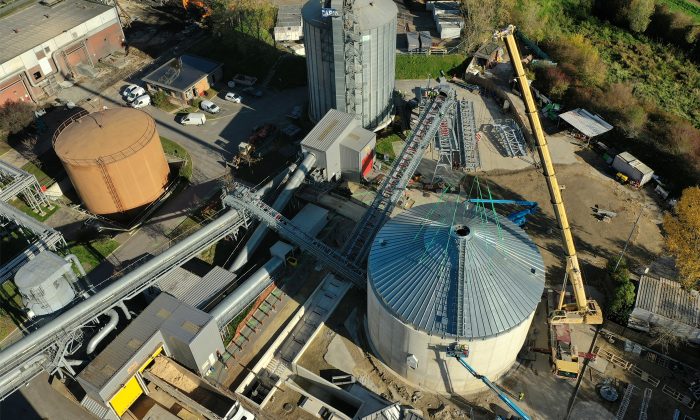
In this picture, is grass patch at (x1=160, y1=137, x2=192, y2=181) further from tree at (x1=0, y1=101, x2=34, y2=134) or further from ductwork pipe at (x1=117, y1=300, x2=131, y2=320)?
ductwork pipe at (x1=117, y1=300, x2=131, y2=320)

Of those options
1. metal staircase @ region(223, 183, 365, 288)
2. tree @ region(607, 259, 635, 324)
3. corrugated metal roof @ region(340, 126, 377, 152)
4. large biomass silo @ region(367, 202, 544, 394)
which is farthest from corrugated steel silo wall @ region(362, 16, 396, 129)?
tree @ region(607, 259, 635, 324)

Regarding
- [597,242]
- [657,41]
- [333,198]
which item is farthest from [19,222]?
[657,41]

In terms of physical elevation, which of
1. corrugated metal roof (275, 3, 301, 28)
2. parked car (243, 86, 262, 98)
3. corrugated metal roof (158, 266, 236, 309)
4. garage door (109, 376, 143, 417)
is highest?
corrugated metal roof (275, 3, 301, 28)

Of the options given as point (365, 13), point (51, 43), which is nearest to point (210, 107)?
point (51, 43)

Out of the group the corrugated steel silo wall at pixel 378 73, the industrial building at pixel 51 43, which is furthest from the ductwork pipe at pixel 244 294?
the industrial building at pixel 51 43

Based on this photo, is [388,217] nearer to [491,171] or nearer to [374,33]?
[491,171]

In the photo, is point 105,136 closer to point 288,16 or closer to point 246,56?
point 246,56

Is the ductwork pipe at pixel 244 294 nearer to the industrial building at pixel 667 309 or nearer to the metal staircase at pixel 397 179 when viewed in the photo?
the metal staircase at pixel 397 179
